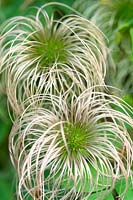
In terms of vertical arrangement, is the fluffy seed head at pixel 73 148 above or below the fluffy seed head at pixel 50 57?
below

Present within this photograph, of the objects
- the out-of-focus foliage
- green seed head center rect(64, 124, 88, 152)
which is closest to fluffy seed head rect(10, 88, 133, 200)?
green seed head center rect(64, 124, 88, 152)

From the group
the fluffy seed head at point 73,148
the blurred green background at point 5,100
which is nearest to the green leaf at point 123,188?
the fluffy seed head at point 73,148

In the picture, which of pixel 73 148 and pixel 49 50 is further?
pixel 49 50

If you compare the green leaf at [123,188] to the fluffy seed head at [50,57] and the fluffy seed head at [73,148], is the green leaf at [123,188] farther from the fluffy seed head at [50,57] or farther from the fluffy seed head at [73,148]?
the fluffy seed head at [50,57]

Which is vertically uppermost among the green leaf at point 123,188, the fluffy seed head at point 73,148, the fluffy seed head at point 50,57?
the fluffy seed head at point 50,57

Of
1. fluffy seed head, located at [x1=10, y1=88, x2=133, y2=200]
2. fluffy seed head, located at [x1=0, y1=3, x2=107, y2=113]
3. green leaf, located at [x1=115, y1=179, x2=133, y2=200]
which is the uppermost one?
fluffy seed head, located at [x1=0, y1=3, x2=107, y2=113]

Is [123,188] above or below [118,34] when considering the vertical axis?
below

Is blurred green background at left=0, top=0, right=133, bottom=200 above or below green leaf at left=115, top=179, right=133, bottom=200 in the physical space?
above

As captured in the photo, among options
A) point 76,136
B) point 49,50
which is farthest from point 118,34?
point 76,136

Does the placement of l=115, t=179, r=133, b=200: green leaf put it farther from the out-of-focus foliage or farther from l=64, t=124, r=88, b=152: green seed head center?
the out-of-focus foliage

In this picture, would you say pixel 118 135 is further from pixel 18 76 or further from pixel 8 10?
pixel 8 10

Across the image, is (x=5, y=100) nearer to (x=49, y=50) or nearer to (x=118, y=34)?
(x=49, y=50)
